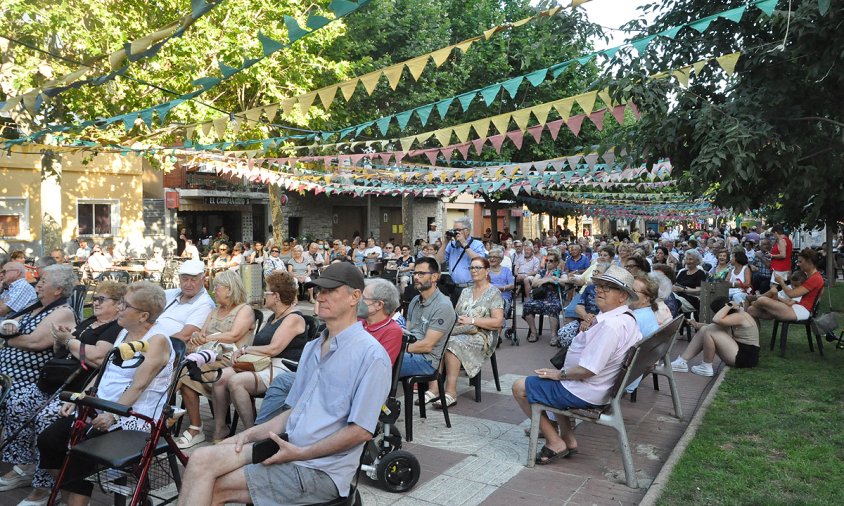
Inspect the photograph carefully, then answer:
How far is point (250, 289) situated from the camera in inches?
577

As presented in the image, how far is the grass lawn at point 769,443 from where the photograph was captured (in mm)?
3904

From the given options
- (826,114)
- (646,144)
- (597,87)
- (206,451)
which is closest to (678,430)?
(646,144)

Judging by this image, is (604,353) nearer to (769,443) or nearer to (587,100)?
(769,443)

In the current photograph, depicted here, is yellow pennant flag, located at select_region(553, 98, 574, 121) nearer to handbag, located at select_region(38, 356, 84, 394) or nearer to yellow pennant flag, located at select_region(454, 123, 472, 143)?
yellow pennant flag, located at select_region(454, 123, 472, 143)

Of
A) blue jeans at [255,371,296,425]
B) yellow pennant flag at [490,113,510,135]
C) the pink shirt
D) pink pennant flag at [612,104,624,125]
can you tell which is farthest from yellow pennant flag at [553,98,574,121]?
blue jeans at [255,371,296,425]

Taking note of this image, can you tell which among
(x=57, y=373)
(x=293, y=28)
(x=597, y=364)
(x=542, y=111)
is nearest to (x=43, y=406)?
(x=57, y=373)

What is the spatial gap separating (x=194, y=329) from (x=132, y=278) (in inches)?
522

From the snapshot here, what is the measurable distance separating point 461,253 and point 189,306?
165 inches

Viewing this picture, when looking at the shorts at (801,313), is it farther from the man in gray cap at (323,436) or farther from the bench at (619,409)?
the man in gray cap at (323,436)

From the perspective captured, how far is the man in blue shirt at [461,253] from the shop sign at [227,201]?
20.1 m

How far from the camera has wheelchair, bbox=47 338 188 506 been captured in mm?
3209

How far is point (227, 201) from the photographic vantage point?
88.8 ft

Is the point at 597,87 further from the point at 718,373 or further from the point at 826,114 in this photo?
the point at 718,373

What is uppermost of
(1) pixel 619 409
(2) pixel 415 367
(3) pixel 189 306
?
(3) pixel 189 306
